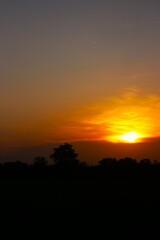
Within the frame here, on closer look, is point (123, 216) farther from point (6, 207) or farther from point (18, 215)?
point (6, 207)

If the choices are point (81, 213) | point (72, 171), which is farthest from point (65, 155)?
point (81, 213)

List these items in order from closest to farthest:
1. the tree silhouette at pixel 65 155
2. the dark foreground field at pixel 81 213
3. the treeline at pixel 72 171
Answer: the dark foreground field at pixel 81 213 → the treeline at pixel 72 171 → the tree silhouette at pixel 65 155

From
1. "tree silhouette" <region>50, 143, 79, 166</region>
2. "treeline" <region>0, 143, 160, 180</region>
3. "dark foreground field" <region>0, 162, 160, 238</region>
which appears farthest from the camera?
"tree silhouette" <region>50, 143, 79, 166</region>

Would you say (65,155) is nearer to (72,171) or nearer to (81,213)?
(72,171)

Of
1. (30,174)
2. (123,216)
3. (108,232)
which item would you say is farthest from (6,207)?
(30,174)

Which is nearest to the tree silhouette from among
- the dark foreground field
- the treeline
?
the treeline

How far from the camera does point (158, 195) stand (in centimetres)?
2980

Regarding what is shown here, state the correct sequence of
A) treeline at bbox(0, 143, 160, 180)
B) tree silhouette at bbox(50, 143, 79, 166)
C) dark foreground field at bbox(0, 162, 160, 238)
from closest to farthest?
dark foreground field at bbox(0, 162, 160, 238) < treeline at bbox(0, 143, 160, 180) < tree silhouette at bbox(50, 143, 79, 166)

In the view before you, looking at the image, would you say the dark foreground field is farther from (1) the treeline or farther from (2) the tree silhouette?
(2) the tree silhouette

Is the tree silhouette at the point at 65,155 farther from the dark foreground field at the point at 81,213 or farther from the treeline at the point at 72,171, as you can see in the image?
the dark foreground field at the point at 81,213

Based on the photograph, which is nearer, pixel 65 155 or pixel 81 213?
pixel 81 213

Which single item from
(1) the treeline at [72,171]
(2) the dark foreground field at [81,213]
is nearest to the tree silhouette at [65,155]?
(1) the treeline at [72,171]

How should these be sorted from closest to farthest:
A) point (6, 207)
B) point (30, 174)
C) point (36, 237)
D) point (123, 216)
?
1. point (36, 237)
2. point (123, 216)
3. point (6, 207)
4. point (30, 174)

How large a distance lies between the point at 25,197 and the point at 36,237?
1415 cm
